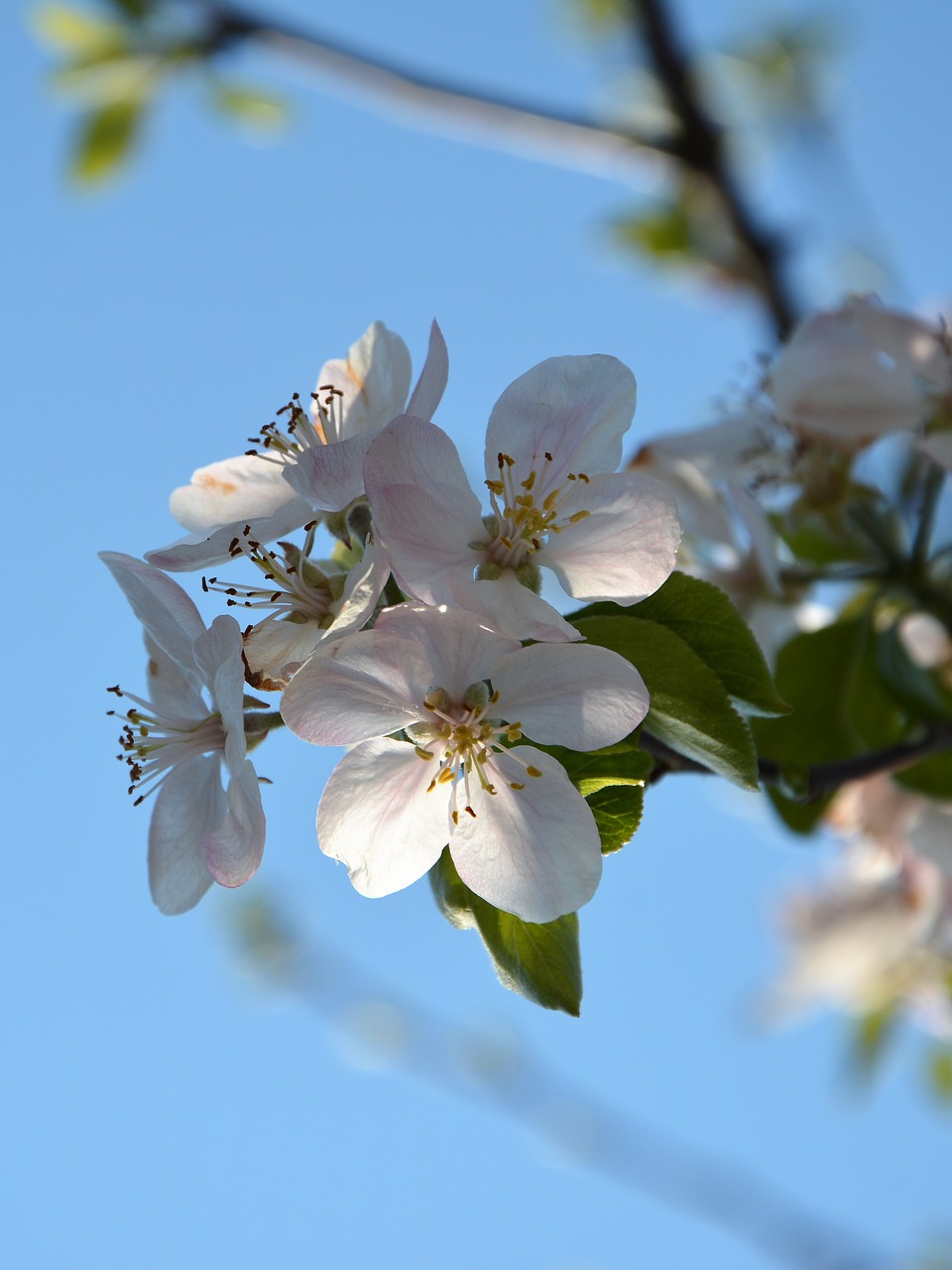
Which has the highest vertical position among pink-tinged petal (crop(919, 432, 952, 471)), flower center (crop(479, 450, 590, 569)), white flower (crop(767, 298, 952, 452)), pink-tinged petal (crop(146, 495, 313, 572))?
white flower (crop(767, 298, 952, 452))

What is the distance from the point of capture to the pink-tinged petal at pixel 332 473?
0.88 meters

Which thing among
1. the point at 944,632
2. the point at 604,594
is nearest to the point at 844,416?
the point at 944,632

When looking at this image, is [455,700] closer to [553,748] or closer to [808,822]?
[553,748]

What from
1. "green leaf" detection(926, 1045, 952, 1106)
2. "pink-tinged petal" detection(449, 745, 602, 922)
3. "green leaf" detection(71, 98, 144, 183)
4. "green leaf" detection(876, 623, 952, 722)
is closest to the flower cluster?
"pink-tinged petal" detection(449, 745, 602, 922)

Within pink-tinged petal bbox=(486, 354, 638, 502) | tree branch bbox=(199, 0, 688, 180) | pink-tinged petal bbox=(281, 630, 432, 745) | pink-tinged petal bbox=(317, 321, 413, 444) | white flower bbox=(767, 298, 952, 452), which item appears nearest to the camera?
pink-tinged petal bbox=(281, 630, 432, 745)

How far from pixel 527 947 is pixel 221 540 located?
1.31 ft

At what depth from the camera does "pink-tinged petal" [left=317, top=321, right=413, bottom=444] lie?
110cm

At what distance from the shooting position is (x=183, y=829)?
→ 99 centimetres

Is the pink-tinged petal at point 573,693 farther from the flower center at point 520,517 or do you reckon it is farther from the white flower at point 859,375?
the white flower at point 859,375

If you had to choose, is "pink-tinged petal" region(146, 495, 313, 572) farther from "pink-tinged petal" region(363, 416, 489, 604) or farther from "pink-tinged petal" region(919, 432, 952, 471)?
"pink-tinged petal" region(919, 432, 952, 471)

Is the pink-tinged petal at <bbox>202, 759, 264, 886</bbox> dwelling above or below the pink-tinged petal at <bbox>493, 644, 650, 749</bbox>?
below

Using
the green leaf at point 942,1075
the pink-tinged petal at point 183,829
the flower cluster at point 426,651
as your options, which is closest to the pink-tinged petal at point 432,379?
the flower cluster at point 426,651

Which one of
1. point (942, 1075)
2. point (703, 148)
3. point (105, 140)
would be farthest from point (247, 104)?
point (942, 1075)

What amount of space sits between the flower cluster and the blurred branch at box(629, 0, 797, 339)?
1.48m
